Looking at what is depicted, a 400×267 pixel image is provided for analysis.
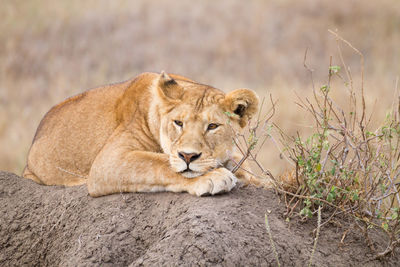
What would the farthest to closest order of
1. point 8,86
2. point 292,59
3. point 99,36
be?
point 99,36 < point 292,59 < point 8,86

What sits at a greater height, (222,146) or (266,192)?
(222,146)

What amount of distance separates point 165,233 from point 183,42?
1365 centimetres

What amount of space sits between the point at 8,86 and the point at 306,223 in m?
11.7

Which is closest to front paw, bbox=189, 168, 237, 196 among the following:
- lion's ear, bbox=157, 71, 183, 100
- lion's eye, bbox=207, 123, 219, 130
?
lion's eye, bbox=207, 123, 219, 130

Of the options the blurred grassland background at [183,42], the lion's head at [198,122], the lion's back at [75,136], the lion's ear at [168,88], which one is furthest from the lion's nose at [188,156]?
the blurred grassland background at [183,42]

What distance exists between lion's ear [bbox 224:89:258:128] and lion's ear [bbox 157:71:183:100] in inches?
18.1

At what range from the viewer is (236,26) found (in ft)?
57.5

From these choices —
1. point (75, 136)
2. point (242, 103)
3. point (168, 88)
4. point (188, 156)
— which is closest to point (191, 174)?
point (188, 156)

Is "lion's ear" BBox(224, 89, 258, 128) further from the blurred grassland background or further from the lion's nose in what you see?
the blurred grassland background

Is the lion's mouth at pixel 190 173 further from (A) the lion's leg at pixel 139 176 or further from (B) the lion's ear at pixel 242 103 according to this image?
(B) the lion's ear at pixel 242 103

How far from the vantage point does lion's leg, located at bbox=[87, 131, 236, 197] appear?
4.22 m

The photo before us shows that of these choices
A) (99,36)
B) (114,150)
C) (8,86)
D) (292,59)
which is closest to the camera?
(114,150)

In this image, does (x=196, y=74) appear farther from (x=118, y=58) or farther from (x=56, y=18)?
(x=56, y=18)

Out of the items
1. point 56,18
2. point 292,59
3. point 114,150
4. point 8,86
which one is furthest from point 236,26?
point 114,150
